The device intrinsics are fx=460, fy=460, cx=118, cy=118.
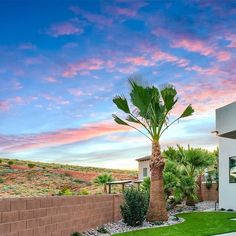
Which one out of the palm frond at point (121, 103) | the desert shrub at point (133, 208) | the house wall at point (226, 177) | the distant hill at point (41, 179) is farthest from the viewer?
the distant hill at point (41, 179)

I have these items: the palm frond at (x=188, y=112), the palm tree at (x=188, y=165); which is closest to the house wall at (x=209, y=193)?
the palm tree at (x=188, y=165)

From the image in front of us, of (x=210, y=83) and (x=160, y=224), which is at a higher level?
(x=210, y=83)

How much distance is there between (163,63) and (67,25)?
5.17 m

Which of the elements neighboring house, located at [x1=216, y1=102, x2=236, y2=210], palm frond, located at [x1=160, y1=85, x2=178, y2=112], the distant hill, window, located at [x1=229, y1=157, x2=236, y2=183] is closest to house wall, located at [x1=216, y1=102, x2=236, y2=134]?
neighboring house, located at [x1=216, y1=102, x2=236, y2=210]

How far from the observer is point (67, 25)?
19.4 m

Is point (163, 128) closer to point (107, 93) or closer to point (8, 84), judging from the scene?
point (107, 93)

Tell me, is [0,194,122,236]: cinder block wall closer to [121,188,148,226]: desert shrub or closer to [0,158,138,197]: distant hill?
[121,188,148,226]: desert shrub

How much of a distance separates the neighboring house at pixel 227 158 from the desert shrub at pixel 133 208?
281 inches

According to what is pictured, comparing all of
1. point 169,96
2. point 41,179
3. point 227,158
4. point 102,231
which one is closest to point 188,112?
point 169,96

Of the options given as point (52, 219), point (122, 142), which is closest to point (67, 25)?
point (52, 219)

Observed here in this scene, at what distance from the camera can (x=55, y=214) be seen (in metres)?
15.6

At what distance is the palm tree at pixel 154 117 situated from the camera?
856 inches

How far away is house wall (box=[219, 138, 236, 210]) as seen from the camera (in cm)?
2614

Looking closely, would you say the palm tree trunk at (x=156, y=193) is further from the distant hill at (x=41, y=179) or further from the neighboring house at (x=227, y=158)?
the distant hill at (x=41, y=179)
